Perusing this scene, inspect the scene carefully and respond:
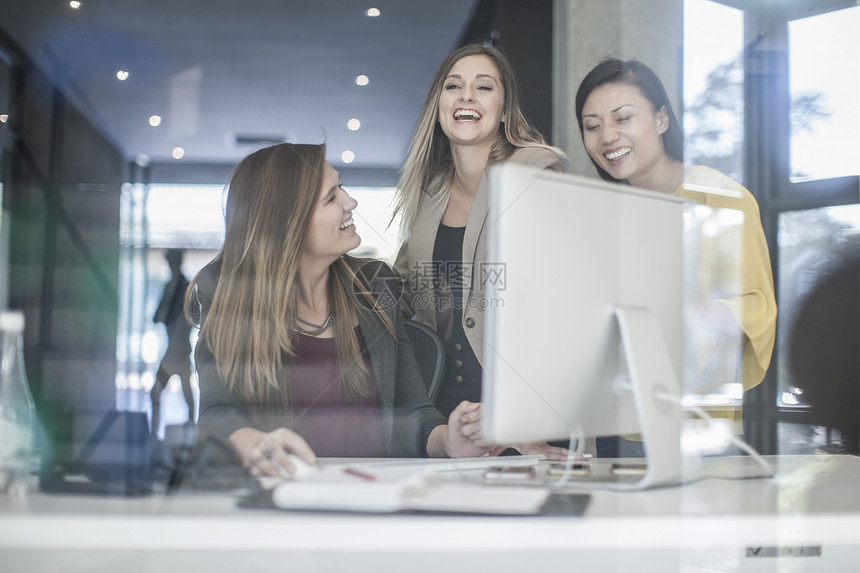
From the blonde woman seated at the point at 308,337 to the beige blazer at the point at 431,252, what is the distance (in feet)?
0.43

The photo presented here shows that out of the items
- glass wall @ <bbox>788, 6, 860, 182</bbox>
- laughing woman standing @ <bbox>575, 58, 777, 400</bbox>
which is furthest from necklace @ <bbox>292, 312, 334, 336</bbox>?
glass wall @ <bbox>788, 6, 860, 182</bbox>

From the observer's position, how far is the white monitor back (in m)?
0.87

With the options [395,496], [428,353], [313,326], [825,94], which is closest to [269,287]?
[313,326]

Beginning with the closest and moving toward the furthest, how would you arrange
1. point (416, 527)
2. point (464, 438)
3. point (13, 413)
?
point (416, 527), point (13, 413), point (464, 438)

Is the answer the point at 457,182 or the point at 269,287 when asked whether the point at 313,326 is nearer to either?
the point at 269,287

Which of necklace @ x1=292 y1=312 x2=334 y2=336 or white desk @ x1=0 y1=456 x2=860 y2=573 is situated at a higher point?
necklace @ x1=292 y1=312 x2=334 y2=336

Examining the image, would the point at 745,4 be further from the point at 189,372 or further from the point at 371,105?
the point at 189,372

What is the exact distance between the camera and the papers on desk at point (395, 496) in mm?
788

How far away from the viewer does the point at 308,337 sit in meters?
1.73

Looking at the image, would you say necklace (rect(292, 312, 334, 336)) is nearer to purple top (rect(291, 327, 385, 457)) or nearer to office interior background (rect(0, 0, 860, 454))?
purple top (rect(291, 327, 385, 457))

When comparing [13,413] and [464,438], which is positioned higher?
[13,413]

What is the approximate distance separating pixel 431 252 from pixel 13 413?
1.15 metres

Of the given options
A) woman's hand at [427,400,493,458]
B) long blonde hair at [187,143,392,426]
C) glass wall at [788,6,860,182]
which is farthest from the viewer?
glass wall at [788,6,860,182]

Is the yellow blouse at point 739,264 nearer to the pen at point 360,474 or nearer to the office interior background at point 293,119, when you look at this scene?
the office interior background at point 293,119
